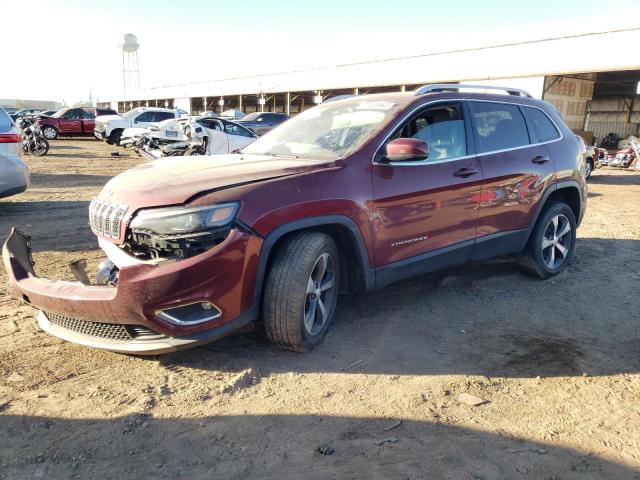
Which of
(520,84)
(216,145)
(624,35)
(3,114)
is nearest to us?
(3,114)

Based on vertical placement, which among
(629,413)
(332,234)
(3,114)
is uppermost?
(3,114)

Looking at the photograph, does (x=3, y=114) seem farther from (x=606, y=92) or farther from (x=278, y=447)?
(x=606, y=92)

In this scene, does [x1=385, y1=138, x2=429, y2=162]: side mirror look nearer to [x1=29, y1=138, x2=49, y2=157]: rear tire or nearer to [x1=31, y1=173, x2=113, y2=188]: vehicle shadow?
[x1=31, y1=173, x2=113, y2=188]: vehicle shadow

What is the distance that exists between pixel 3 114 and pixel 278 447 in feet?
23.9

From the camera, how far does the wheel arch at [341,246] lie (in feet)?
10.6

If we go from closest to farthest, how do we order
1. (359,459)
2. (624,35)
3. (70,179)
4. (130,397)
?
1. (359,459)
2. (130,397)
3. (70,179)
4. (624,35)

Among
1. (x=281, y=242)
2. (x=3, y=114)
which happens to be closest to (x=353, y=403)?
(x=281, y=242)

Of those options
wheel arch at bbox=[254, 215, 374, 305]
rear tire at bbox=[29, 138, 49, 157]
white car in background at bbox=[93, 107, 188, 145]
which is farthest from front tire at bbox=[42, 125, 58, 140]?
wheel arch at bbox=[254, 215, 374, 305]

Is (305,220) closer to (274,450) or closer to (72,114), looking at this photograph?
(274,450)

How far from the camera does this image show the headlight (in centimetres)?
298

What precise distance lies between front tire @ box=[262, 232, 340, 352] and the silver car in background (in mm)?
5762

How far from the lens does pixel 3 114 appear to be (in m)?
7.67

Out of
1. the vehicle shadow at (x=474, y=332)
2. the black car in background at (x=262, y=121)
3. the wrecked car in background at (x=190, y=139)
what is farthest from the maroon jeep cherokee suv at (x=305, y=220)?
the black car in background at (x=262, y=121)

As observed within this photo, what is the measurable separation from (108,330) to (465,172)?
299cm
